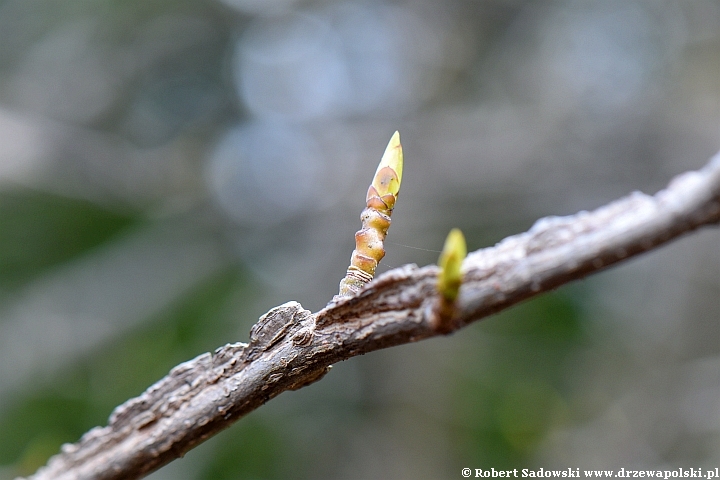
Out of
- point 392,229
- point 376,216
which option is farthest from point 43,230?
point 376,216

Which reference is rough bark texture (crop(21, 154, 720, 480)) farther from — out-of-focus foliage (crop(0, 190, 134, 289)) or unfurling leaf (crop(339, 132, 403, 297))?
out-of-focus foliage (crop(0, 190, 134, 289))

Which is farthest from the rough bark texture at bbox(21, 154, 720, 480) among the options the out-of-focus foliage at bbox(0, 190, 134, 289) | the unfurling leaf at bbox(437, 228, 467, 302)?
the out-of-focus foliage at bbox(0, 190, 134, 289)

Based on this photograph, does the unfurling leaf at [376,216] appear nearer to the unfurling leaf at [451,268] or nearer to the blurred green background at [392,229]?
the unfurling leaf at [451,268]

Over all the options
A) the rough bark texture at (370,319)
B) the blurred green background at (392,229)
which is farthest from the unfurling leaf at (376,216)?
the blurred green background at (392,229)

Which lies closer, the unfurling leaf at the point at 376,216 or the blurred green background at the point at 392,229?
the unfurling leaf at the point at 376,216

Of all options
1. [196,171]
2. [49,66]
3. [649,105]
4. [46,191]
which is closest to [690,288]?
[649,105]

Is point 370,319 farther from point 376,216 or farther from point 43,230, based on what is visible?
point 43,230
